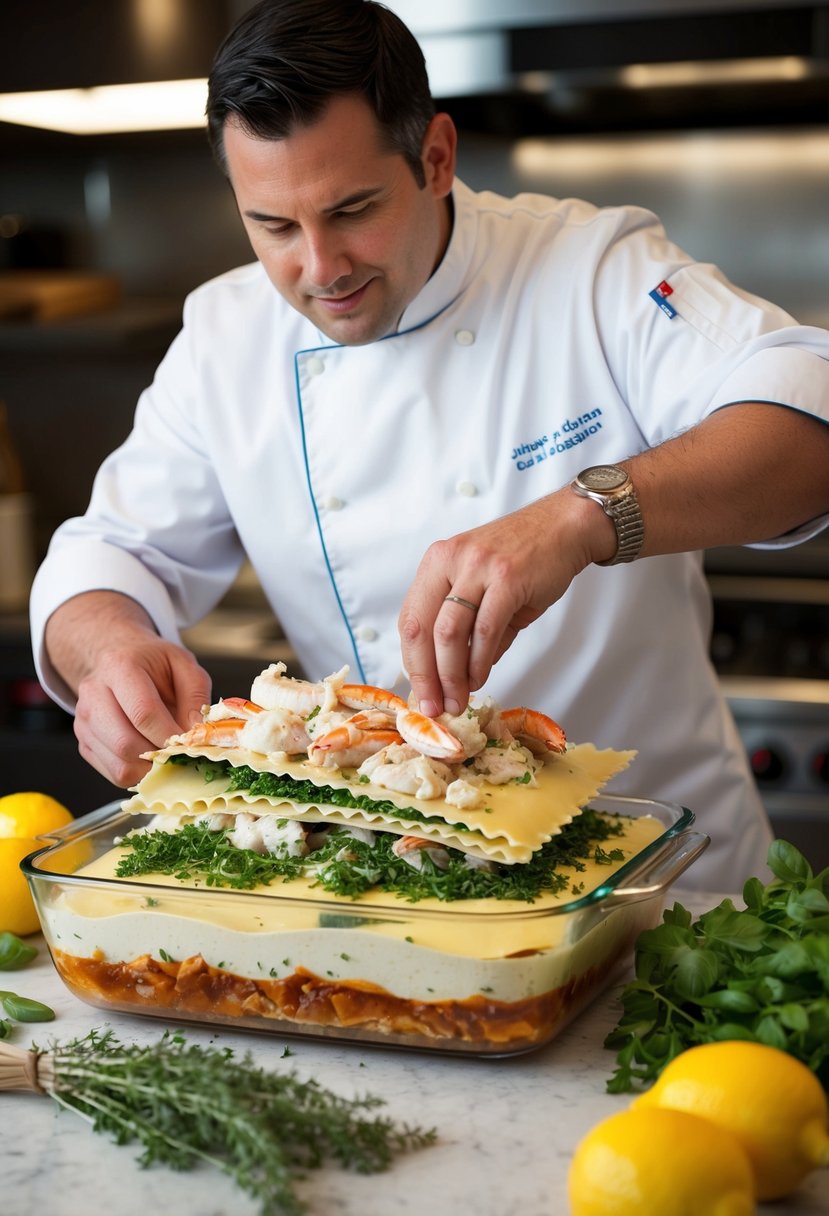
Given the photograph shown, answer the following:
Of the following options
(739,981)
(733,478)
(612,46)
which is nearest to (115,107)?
(612,46)

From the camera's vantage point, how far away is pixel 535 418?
1722mm

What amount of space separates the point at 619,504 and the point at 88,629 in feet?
2.34

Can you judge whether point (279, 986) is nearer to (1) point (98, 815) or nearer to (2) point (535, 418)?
(1) point (98, 815)

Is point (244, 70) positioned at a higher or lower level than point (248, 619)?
higher

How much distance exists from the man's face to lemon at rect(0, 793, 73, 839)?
A: 625 mm

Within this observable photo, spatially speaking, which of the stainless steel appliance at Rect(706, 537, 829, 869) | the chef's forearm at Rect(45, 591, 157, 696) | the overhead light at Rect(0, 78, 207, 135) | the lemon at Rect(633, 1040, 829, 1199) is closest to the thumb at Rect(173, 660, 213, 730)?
the chef's forearm at Rect(45, 591, 157, 696)

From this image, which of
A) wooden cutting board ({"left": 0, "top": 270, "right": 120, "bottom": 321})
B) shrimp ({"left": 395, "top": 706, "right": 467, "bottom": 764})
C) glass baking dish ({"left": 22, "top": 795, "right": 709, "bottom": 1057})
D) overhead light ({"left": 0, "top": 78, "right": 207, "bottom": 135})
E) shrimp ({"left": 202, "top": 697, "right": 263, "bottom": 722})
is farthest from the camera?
wooden cutting board ({"left": 0, "top": 270, "right": 120, "bottom": 321})

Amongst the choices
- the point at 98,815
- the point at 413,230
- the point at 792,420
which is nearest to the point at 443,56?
the point at 413,230

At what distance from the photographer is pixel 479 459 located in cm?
171

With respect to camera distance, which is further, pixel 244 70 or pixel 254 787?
pixel 244 70

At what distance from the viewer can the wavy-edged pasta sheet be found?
1075 mm

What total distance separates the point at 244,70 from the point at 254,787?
0.76m

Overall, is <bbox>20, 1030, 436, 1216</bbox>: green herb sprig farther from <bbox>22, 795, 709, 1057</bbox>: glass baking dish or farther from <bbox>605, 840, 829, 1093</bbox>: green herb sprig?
<bbox>605, 840, 829, 1093</bbox>: green herb sprig

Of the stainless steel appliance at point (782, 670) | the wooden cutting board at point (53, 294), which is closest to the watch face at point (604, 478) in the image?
the stainless steel appliance at point (782, 670)
